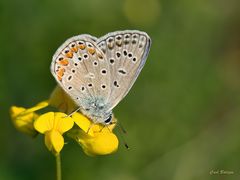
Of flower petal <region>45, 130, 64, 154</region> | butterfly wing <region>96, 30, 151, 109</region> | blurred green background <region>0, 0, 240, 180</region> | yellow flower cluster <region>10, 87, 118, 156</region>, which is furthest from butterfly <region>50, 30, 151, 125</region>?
blurred green background <region>0, 0, 240, 180</region>

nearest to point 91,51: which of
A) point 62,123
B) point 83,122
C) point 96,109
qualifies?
point 96,109

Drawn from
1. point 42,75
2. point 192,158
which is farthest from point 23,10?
point 192,158

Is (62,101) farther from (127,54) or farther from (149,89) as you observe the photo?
(149,89)

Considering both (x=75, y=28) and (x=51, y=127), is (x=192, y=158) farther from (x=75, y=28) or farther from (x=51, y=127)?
(x=51, y=127)

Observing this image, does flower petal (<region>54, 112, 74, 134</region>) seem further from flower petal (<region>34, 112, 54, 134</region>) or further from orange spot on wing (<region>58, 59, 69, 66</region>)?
orange spot on wing (<region>58, 59, 69, 66</region>)

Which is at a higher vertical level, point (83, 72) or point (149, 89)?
point (83, 72)

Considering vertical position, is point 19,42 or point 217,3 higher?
point 19,42
